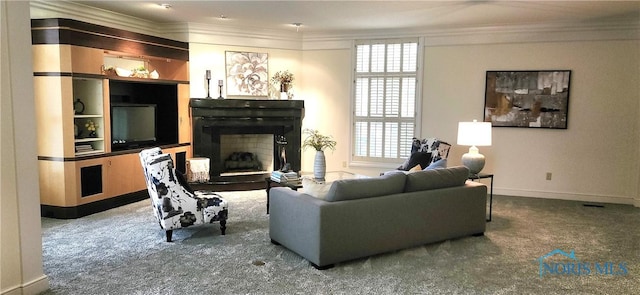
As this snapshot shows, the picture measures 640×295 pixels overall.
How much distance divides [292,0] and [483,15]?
2530 mm

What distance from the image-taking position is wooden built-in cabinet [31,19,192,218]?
4906 mm

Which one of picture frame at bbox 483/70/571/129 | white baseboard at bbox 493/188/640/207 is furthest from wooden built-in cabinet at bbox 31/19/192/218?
white baseboard at bbox 493/188/640/207

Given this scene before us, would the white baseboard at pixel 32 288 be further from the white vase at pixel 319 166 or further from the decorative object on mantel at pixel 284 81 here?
the decorative object on mantel at pixel 284 81

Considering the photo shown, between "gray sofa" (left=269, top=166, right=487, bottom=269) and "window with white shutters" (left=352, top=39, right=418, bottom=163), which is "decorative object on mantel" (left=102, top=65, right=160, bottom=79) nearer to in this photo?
"gray sofa" (left=269, top=166, right=487, bottom=269)

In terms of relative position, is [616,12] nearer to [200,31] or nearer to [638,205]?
[638,205]

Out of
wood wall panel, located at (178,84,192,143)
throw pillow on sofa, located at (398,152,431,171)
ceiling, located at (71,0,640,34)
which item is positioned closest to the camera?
ceiling, located at (71,0,640,34)

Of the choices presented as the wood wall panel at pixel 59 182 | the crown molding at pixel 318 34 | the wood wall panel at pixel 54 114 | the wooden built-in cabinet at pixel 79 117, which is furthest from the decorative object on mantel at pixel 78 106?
the crown molding at pixel 318 34

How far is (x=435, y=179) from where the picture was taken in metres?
4.12

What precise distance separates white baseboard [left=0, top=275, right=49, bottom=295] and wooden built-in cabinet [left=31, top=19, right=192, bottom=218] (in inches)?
82.5

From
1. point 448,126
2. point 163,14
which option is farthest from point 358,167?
point 163,14

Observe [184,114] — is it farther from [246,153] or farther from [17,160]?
[17,160]

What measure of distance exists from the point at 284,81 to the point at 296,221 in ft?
12.8

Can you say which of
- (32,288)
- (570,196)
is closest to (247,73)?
(32,288)

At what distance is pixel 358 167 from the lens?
7.48m
